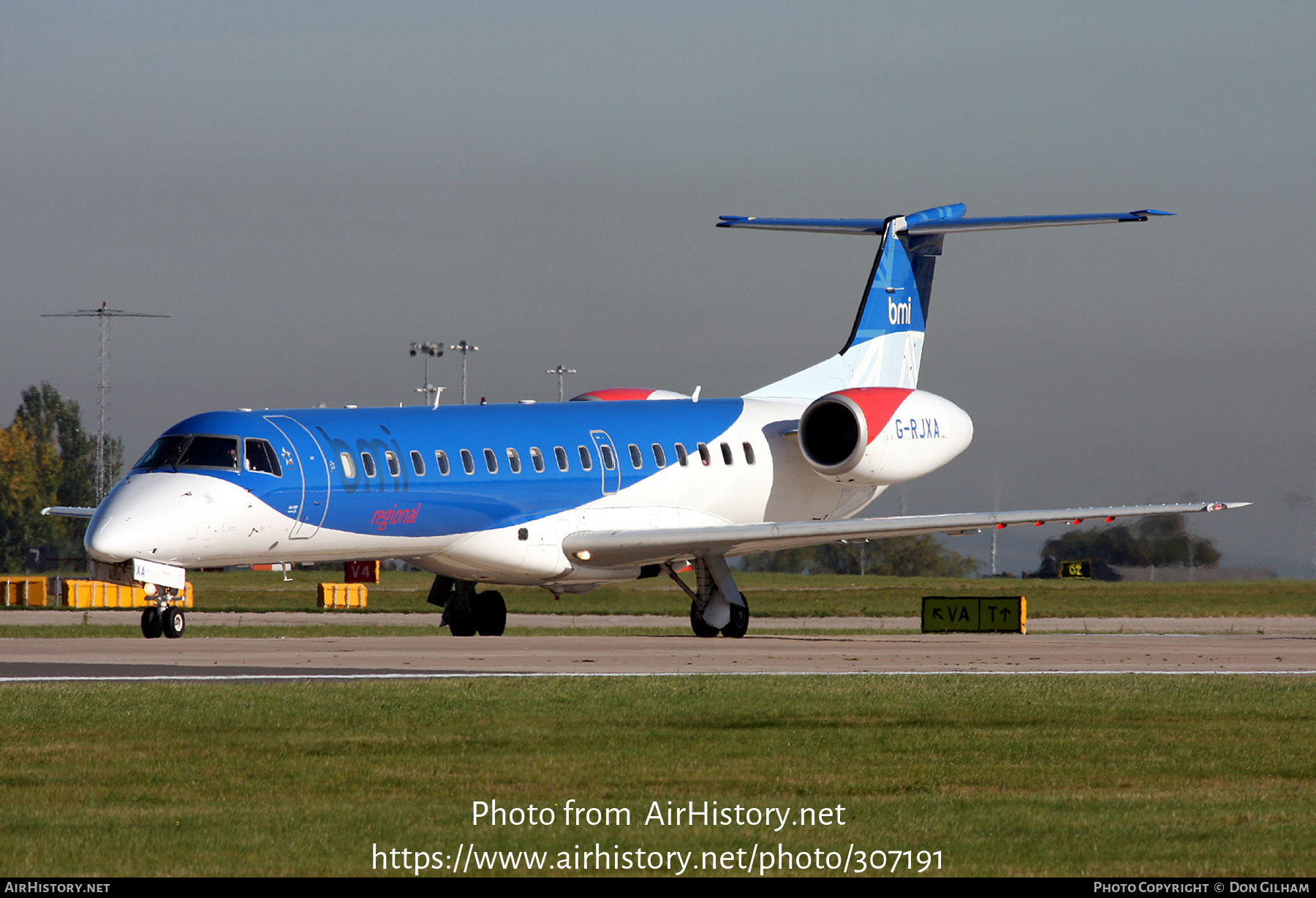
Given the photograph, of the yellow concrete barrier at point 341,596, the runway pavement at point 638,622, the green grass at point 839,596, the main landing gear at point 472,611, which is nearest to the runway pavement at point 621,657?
the main landing gear at point 472,611

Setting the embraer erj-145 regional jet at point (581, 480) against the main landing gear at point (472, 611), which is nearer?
the embraer erj-145 regional jet at point (581, 480)

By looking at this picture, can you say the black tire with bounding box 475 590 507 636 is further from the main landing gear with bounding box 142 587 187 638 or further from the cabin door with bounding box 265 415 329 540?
the main landing gear with bounding box 142 587 187 638

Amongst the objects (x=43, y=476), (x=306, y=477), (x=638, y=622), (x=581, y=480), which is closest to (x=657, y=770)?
(x=306, y=477)

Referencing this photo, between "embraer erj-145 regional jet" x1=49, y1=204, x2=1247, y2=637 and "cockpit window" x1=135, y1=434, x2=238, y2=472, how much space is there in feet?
0.10

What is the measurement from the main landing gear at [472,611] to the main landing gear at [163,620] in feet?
21.6

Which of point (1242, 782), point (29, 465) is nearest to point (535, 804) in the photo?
point (1242, 782)

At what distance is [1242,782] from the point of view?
12.5 meters

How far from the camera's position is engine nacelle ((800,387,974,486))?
35.2 metres

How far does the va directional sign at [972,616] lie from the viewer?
3978 centimetres

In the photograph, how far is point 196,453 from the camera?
27.9m

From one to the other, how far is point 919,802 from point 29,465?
11888cm

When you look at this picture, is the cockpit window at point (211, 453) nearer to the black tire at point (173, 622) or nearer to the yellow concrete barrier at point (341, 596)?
the black tire at point (173, 622)

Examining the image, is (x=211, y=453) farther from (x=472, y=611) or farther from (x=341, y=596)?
(x=341, y=596)

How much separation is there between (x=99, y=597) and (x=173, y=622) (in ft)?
95.9
